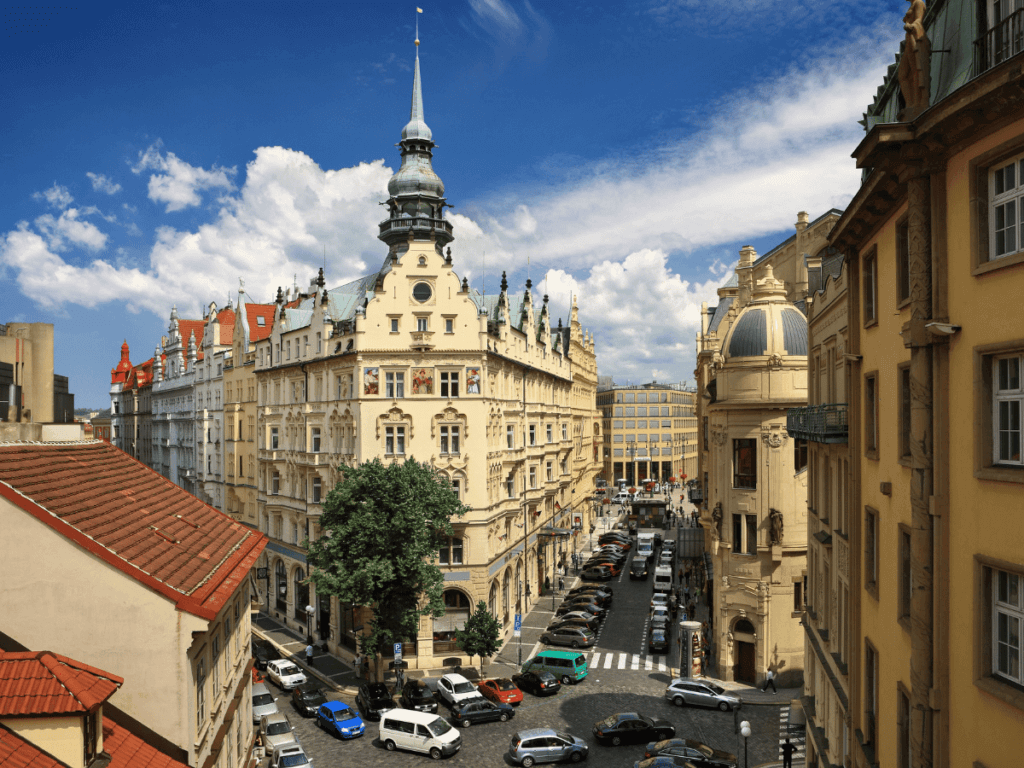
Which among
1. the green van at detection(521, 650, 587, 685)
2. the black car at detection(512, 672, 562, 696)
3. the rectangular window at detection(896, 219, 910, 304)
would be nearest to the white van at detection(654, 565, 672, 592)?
the green van at detection(521, 650, 587, 685)

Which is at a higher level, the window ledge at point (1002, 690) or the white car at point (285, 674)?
the window ledge at point (1002, 690)

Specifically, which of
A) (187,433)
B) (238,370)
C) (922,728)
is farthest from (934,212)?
(187,433)

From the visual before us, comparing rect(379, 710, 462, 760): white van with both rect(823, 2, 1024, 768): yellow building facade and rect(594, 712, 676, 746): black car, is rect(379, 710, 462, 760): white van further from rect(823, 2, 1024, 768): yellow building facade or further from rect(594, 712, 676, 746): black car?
rect(823, 2, 1024, 768): yellow building facade

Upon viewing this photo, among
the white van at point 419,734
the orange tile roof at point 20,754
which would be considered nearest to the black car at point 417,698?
the white van at point 419,734

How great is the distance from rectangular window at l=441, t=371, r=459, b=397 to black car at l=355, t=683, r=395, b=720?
18.1 meters

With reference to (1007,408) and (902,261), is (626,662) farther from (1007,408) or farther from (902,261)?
(1007,408)

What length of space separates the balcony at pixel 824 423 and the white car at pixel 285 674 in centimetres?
3173

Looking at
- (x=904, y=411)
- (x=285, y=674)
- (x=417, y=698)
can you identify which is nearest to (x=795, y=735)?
(x=417, y=698)

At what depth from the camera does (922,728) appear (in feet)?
38.2

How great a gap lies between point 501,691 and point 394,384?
20.0 m

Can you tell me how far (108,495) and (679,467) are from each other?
169 metres

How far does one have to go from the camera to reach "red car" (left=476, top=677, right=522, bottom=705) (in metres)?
37.9

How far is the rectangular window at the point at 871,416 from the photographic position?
15758 mm

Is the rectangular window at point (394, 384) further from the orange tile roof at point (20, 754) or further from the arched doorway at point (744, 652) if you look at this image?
the orange tile roof at point (20, 754)
